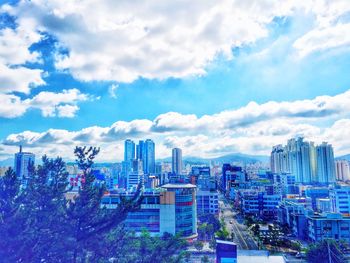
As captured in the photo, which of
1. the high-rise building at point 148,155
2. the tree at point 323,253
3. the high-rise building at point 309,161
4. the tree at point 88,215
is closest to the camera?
the tree at point 88,215

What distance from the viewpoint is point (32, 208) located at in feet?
13.9

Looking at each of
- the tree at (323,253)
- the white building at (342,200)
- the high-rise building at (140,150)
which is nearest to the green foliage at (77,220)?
the tree at (323,253)

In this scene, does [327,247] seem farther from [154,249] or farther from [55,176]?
[55,176]

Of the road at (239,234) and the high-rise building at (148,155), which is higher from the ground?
the high-rise building at (148,155)

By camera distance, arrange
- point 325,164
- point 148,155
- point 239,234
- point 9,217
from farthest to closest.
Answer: point 148,155 < point 325,164 < point 239,234 < point 9,217

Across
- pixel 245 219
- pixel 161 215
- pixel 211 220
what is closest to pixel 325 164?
pixel 245 219

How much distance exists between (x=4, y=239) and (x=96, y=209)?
4.57 feet

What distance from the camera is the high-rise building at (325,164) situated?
39531 mm

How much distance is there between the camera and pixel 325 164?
131 feet

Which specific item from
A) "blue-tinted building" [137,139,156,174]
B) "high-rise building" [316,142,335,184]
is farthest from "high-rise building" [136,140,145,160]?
"high-rise building" [316,142,335,184]

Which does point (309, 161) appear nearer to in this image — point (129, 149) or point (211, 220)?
point (211, 220)

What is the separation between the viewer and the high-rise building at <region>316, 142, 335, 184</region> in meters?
39.5

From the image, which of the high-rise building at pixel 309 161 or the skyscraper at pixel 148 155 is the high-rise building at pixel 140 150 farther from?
the high-rise building at pixel 309 161

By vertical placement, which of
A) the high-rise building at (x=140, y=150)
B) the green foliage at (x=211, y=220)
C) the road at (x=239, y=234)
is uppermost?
the high-rise building at (x=140, y=150)
